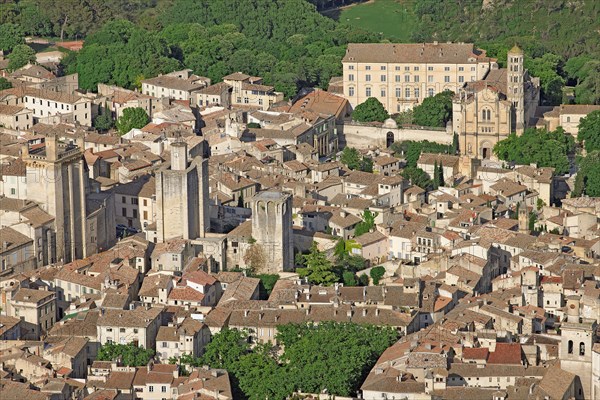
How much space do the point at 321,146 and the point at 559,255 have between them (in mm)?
19921

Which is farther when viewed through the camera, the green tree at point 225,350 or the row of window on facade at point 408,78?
the row of window on facade at point 408,78

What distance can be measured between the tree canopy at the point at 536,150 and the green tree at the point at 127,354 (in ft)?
83.4

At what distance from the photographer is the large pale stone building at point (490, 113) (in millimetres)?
79812

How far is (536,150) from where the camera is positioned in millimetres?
76562

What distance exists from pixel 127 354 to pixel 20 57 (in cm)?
3888

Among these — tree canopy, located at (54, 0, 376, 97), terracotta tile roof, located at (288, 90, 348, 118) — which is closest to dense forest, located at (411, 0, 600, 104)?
tree canopy, located at (54, 0, 376, 97)

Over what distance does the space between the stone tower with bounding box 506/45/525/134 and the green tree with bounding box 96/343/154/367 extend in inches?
1131

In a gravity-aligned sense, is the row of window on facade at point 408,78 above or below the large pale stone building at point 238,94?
above

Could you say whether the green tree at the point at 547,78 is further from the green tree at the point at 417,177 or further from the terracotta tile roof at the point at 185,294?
the terracotta tile roof at the point at 185,294

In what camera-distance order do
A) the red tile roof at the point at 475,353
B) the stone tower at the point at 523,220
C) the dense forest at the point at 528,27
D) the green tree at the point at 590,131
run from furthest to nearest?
the dense forest at the point at 528,27, the green tree at the point at 590,131, the stone tower at the point at 523,220, the red tile roof at the point at 475,353

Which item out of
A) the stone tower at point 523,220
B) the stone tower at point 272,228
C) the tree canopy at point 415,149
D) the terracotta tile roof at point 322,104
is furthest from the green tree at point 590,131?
the stone tower at point 272,228

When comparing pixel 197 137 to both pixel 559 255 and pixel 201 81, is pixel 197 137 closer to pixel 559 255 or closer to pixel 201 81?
pixel 201 81

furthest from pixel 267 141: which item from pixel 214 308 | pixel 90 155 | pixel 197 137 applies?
pixel 214 308

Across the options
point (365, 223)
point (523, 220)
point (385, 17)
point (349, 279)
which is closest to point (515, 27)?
point (385, 17)
